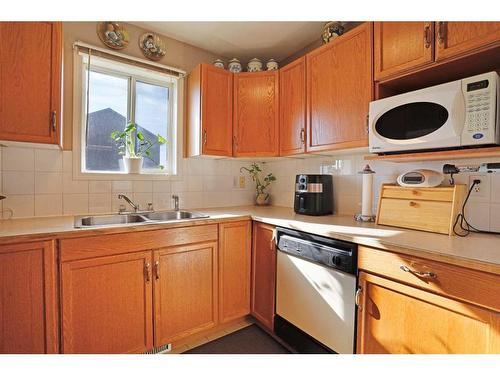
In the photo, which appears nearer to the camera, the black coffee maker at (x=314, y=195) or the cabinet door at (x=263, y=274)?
the cabinet door at (x=263, y=274)

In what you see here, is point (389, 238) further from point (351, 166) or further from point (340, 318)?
point (351, 166)

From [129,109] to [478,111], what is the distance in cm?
225

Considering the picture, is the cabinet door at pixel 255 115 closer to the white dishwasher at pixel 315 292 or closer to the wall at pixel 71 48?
the wall at pixel 71 48

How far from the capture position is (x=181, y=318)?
1.65 metres

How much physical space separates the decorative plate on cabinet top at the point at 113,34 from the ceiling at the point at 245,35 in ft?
0.51

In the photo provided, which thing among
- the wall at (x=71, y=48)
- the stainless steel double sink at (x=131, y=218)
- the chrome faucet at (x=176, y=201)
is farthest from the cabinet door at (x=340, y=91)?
the wall at (x=71, y=48)

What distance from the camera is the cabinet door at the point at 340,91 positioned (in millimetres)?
1536

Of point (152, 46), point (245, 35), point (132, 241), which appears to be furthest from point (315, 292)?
point (152, 46)

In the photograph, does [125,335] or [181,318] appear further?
[181,318]

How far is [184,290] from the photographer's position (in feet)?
5.44

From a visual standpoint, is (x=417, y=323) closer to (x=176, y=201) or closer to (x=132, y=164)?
(x=176, y=201)
